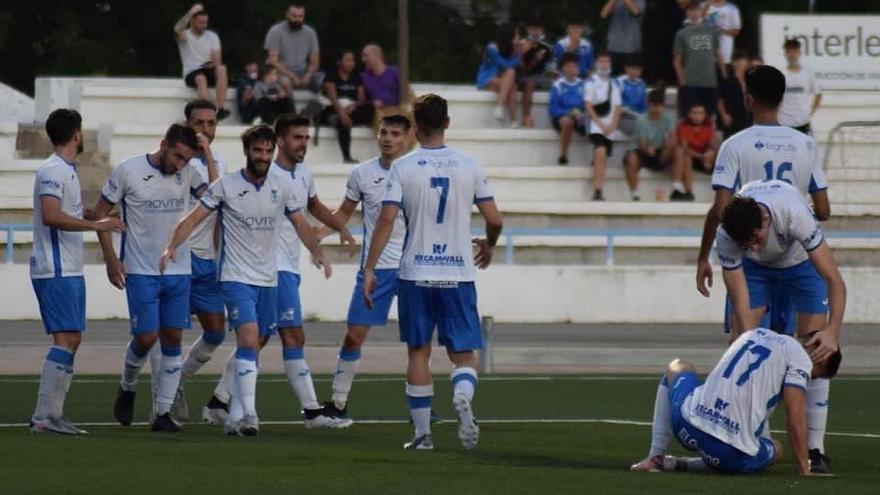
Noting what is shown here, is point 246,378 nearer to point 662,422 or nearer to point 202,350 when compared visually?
point 202,350

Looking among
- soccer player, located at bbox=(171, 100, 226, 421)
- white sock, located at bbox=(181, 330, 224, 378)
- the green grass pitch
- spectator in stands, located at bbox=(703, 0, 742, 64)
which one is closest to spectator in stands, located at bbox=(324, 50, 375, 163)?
spectator in stands, located at bbox=(703, 0, 742, 64)

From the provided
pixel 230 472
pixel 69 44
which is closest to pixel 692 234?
pixel 69 44

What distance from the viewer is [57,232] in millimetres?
14219

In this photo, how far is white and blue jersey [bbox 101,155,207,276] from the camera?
14.6m

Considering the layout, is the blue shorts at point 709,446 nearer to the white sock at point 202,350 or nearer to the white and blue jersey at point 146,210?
the white and blue jersey at point 146,210

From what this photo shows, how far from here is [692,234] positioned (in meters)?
29.5

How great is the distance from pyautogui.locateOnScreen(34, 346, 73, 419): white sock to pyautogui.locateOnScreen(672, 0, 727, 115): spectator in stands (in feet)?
56.2

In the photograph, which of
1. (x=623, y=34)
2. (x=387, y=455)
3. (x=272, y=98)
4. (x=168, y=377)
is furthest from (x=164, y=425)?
(x=623, y=34)

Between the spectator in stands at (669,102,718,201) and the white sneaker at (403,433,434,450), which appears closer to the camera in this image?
the white sneaker at (403,433,434,450)

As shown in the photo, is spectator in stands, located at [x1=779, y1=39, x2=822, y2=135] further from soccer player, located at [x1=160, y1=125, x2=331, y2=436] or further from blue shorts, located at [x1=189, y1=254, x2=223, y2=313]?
soccer player, located at [x1=160, y1=125, x2=331, y2=436]

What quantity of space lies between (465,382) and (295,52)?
18.4 metres

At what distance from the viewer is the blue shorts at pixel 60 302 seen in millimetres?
14219

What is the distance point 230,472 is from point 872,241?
19399 millimetres

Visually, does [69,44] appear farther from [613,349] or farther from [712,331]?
[613,349]
